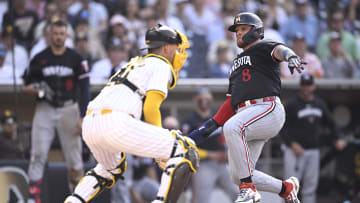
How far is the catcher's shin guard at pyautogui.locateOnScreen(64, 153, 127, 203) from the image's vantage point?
18.2ft

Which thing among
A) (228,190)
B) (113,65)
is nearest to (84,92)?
(113,65)

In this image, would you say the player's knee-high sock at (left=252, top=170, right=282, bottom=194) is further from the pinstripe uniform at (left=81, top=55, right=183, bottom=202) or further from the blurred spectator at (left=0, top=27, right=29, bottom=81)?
the blurred spectator at (left=0, top=27, right=29, bottom=81)

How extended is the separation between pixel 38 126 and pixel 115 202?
1777mm

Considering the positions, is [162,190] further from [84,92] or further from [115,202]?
[115,202]

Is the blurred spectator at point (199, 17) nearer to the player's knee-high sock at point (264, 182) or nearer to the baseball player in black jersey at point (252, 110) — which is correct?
the baseball player in black jersey at point (252, 110)

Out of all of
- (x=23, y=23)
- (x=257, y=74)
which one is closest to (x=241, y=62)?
(x=257, y=74)

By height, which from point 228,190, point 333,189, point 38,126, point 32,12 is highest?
point 32,12

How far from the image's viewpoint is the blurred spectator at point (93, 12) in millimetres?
11289

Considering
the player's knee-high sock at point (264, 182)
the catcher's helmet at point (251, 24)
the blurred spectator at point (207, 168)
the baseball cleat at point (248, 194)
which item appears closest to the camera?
the baseball cleat at point (248, 194)

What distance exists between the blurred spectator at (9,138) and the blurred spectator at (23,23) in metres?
1.42

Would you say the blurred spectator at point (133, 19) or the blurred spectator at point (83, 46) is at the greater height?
the blurred spectator at point (133, 19)

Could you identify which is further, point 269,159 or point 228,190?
point 269,159

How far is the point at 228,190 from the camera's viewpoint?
9.30m

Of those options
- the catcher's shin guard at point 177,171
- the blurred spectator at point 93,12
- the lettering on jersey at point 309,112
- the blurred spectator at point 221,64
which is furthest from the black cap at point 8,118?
the catcher's shin guard at point 177,171
